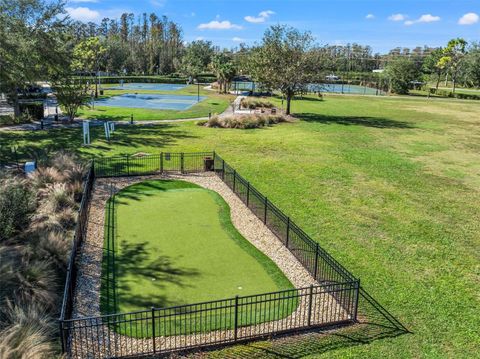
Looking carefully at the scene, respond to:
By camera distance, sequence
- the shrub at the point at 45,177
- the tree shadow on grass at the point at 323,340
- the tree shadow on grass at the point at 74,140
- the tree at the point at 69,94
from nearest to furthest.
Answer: the tree shadow on grass at the point at 323,340 → the shrub at the point at 45,177 → the tree shadow on grass at the point at 74,140 → the tree at the point at 69,94

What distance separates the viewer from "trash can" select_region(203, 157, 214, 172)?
70.5 feet

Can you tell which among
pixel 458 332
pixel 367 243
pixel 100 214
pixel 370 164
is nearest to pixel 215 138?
pixel 370 164

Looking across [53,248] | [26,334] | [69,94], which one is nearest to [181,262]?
[53,248]

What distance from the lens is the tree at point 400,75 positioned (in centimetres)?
7404

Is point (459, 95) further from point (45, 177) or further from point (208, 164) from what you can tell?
point (45, 177)

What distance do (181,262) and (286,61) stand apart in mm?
31057

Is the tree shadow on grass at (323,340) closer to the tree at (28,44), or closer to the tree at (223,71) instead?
the tree at (28,44)

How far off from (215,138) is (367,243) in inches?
724

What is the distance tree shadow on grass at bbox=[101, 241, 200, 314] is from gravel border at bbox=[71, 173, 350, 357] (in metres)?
0.27

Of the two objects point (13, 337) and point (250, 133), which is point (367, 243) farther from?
point (250, 133)

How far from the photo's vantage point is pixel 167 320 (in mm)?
9227

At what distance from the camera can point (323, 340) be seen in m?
8.78

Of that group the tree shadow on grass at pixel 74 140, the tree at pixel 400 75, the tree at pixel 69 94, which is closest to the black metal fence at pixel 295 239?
the tree shadow on grass at pixel 74 140

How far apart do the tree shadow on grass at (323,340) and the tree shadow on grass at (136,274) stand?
2258 millimetres
